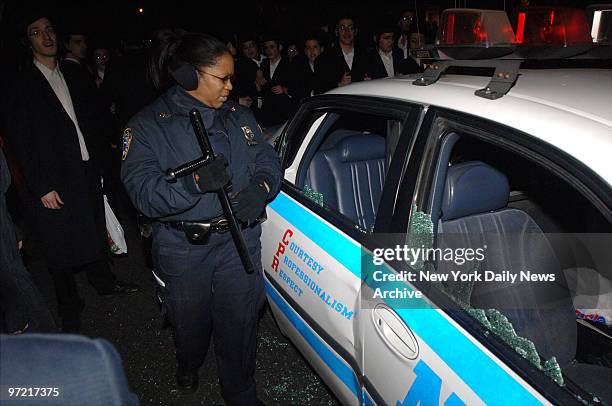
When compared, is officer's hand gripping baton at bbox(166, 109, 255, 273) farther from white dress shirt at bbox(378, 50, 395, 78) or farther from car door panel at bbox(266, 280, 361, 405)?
white dress shirt at bbox(378, 50, 395, 78)

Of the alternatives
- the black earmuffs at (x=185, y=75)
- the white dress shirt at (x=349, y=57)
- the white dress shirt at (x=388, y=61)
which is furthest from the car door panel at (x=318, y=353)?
the white dress shirt at (x=388, y=61)

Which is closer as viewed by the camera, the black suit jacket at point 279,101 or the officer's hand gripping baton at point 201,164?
the officer's hand gripping baton at point 201,164

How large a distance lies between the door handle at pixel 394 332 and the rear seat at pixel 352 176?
110 cm

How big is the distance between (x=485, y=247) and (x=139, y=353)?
6.86 feet

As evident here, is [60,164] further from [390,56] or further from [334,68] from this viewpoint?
[390,56]

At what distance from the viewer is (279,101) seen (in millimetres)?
5328

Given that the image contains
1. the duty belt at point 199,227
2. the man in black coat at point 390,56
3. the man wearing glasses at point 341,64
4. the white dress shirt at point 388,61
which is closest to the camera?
the duty belt at point 199,227

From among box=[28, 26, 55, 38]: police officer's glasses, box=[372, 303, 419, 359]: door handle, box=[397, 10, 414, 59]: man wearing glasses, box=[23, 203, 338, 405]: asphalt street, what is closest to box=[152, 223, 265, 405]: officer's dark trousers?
box=[23, 203, 338, 405]: asphalt street

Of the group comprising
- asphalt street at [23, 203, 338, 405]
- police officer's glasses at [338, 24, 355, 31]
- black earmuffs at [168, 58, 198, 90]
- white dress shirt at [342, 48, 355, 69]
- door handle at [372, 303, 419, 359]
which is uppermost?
police officer's glasses at [338, 24, 355, 31]

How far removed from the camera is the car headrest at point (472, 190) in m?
1.69

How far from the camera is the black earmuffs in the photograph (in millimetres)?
1641

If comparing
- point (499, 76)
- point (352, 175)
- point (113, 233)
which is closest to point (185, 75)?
point (499, 76)

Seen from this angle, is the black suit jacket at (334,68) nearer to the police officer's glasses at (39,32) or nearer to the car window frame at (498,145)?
the police officer's glasses at (39,32)

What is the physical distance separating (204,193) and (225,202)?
9 centimetres
